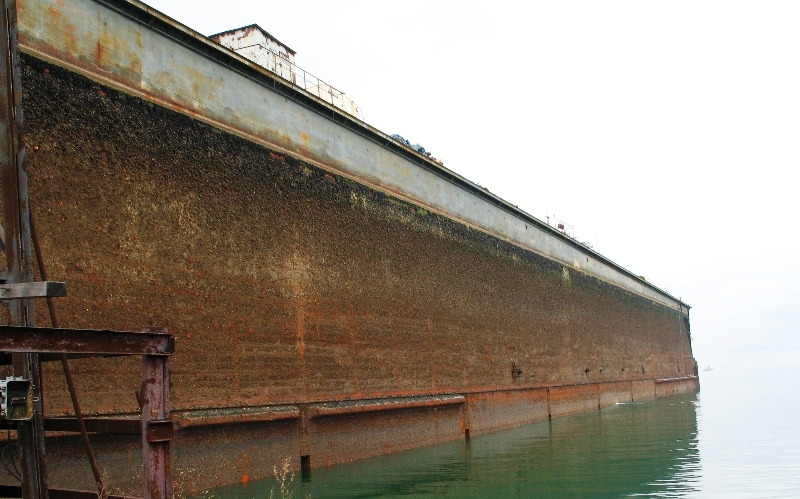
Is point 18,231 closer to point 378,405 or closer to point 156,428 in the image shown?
point 156,428

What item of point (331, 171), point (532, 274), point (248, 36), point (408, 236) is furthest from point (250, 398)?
point (532, 274)

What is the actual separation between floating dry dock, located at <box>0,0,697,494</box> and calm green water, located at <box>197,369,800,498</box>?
1.94ft

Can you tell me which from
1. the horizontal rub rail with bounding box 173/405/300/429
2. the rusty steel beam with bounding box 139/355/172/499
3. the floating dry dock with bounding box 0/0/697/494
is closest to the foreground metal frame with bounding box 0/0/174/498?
the rusty steel beam with bounding box 139/355/172/499

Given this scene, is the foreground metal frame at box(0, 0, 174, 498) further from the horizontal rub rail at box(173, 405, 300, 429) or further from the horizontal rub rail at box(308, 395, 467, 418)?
the horizontal rub rail at box(308, 395, 467, 418)

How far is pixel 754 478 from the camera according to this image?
11.1 meters

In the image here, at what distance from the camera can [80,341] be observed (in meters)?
4.18

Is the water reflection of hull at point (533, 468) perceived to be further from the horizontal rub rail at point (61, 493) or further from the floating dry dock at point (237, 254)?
the horizontal rub rail at point (61, 493)

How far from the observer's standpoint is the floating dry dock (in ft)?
25.3

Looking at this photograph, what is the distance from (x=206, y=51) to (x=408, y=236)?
5.96 m

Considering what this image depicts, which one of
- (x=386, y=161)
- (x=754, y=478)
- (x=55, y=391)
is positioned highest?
(x=386, y=161)

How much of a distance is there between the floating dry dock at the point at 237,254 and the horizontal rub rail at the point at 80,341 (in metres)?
3.32

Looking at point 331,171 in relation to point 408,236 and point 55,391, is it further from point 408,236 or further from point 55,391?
point 55,391

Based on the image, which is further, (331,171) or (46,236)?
(331,171)

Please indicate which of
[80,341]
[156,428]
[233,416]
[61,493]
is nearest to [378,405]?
[233,416]
